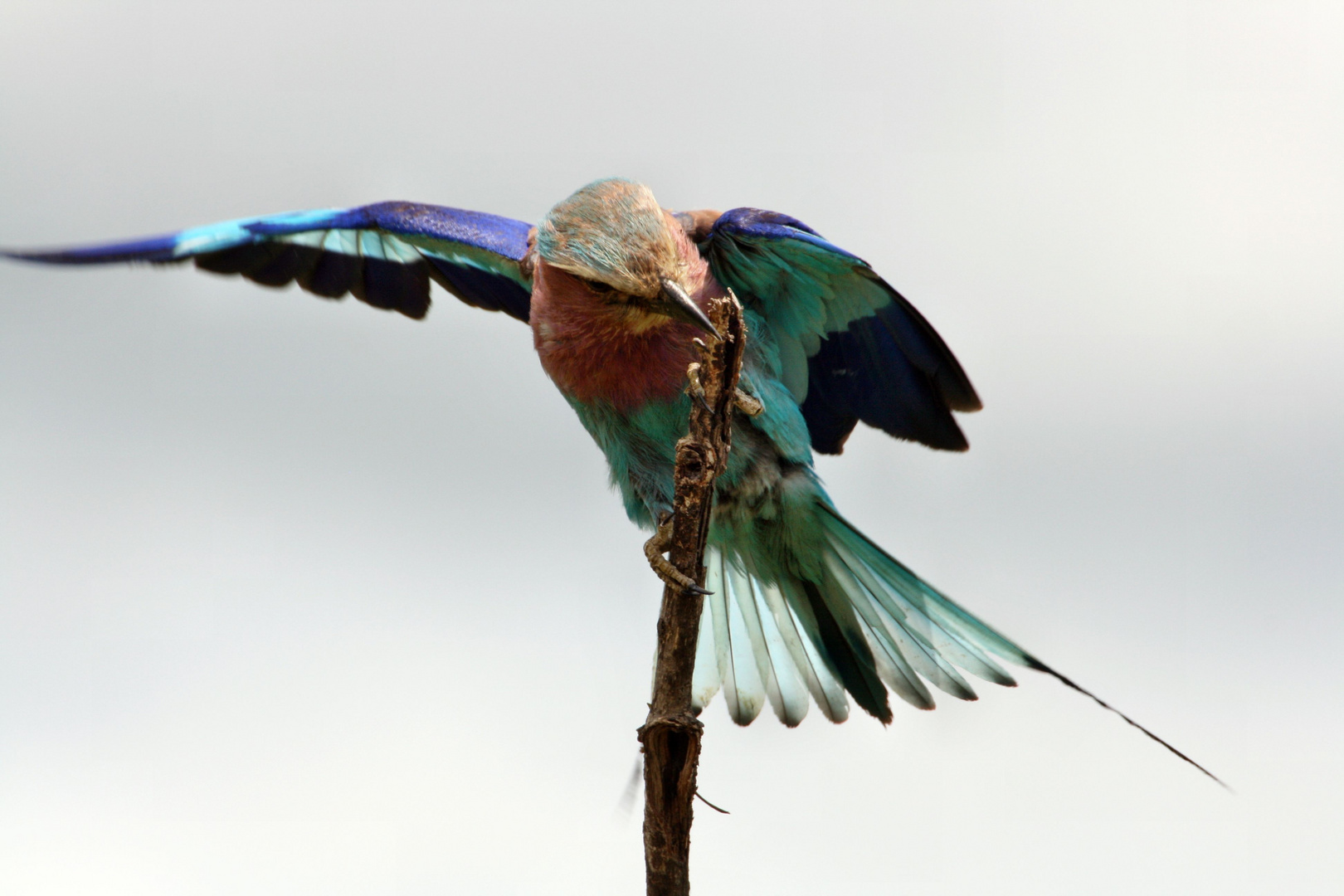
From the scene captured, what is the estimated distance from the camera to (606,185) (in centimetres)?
195

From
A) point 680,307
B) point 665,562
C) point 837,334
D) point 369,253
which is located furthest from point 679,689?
point 369,253

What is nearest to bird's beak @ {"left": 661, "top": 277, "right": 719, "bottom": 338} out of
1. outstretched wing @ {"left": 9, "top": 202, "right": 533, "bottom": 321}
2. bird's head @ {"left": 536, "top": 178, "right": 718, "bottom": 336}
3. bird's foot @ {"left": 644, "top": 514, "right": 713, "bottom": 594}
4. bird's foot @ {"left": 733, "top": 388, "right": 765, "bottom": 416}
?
bird's head @ {"left": 536, "top": 178, "right": 718, "bottom": 336}

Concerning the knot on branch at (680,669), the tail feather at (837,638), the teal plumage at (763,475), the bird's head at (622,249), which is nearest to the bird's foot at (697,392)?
the knot on branch at (680,669)

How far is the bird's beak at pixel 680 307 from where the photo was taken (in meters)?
1.70

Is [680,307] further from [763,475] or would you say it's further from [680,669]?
[680,669]

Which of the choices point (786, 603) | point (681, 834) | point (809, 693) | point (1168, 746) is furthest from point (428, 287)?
point (1168, 746)

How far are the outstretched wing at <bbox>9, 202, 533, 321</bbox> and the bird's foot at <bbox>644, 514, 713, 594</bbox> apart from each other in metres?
0.76

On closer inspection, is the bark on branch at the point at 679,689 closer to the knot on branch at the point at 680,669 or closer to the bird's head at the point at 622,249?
the knot on branch at the point at 680,669

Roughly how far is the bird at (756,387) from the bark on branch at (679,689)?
23 cm

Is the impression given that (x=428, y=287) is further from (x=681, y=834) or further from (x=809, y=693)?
(x=681, y=834)

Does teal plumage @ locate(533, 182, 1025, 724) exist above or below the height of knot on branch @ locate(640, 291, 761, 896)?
above

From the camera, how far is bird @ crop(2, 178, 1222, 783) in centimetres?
194

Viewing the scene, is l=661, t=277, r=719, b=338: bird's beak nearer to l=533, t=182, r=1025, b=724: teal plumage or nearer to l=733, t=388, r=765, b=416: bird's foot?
l=533, t=182, r=1025, b=724: teal plumage

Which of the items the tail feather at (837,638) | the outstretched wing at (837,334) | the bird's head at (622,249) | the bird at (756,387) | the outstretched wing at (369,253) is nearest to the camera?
the bird's head at (622,249)
